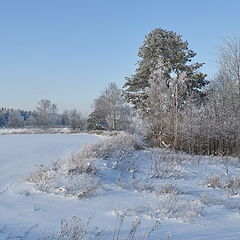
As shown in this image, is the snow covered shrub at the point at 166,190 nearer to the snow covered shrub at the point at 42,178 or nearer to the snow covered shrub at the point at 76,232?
the snow covered shrub at the point at 42,178

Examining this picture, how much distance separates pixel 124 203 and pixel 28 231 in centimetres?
232

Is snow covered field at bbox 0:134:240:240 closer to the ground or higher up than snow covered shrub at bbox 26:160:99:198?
closer to the ground

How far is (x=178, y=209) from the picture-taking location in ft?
20.7

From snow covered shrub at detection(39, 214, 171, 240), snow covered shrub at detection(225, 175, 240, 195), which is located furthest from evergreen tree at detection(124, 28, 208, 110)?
snow covered shrub at detection(39, 214, 171, 240)

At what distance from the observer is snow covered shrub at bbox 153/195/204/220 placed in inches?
237

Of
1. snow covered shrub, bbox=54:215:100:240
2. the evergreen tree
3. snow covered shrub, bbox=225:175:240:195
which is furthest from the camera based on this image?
the evergreen tree

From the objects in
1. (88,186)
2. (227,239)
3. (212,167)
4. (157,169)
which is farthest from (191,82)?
(227,239)

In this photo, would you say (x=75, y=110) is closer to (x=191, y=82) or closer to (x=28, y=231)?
(x=191, y=82)

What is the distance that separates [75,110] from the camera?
4222 inches

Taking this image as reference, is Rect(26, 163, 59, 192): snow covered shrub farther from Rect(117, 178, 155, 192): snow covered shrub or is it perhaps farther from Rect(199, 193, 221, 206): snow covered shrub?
Rect(199, 193, 221, 206): snow covered shrub

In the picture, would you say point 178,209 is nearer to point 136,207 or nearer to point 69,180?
point 136,207

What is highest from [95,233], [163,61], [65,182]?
[163,61]

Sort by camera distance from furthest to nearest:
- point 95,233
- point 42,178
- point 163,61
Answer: point 163,61 < point 42,178 < point 95,233

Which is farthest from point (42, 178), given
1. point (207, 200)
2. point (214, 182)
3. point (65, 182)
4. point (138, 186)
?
point (214, 182)
